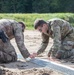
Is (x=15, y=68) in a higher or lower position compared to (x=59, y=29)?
lower

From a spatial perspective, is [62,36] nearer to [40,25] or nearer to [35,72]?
[40,25]

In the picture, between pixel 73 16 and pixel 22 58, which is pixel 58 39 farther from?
pixel 73 16

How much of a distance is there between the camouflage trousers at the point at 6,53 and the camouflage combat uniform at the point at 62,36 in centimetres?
104

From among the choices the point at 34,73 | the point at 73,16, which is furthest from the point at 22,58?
the point at 73,16

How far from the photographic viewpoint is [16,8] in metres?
50.7

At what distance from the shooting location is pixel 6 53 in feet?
31.3

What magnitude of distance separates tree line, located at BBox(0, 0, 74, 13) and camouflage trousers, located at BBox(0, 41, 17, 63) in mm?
39356

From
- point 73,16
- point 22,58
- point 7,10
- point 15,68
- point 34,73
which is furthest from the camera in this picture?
point 7,10

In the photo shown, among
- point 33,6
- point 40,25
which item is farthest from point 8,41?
point 33,6

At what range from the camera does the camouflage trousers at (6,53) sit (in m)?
9.42

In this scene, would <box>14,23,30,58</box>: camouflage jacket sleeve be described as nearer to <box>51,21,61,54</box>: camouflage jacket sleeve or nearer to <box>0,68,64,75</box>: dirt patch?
<box>51,21,61,54</box>: camouflage jacket sleeve

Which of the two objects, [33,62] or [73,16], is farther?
[73,16]

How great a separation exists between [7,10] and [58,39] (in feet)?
132

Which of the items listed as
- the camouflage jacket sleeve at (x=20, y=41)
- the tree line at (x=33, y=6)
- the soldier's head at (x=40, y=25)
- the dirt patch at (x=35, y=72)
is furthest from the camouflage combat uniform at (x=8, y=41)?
the tree line at (x=33, y=6)
